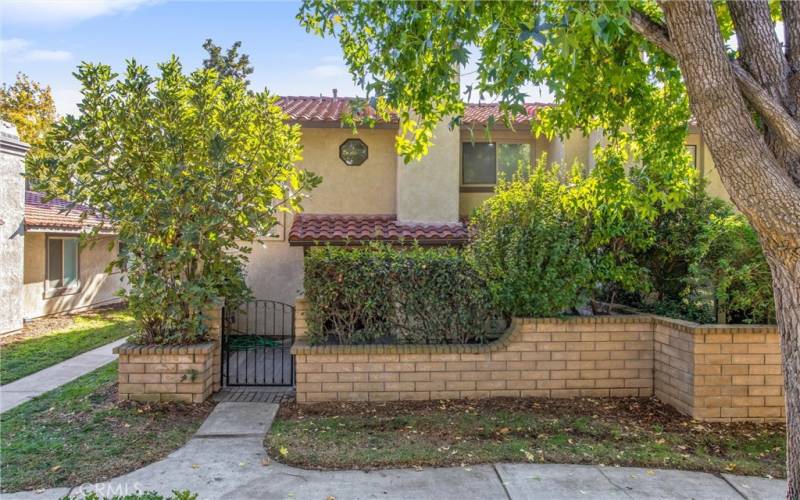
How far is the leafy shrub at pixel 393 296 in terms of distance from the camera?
263 inches

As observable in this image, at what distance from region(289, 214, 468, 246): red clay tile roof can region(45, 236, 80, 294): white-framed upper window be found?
341 inches

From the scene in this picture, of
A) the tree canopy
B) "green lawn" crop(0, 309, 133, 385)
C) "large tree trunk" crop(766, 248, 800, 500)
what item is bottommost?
"green lawn" crop(0, 309, 133, 385)

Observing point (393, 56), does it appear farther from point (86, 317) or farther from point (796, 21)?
point (86, 317)

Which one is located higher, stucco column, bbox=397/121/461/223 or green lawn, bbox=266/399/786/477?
stucco column, bbox=397/121/461/223

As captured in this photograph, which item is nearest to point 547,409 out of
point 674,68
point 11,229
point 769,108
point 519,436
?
point 519,436

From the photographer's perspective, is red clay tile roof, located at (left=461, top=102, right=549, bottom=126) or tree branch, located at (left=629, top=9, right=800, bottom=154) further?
red clay tile roof, located at (left=461, top=102, right=549, bottom=126)

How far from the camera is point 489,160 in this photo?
1197cm

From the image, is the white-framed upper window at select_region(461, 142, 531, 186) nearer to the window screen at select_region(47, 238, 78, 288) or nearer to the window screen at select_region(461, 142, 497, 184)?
the window screen at select_region(461, 142, 497, 184)

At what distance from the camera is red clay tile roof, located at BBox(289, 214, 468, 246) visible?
1008 centimetres

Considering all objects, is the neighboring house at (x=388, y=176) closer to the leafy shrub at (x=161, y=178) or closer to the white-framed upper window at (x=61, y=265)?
the leafy shrub at (x=161, y=178)

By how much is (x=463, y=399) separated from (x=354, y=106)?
12.8 ft

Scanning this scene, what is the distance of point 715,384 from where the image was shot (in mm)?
6074

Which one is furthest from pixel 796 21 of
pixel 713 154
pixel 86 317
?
pixel 86 317

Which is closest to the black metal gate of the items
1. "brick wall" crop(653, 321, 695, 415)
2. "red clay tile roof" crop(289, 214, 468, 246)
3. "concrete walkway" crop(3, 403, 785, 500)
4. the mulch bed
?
the mulch bed
